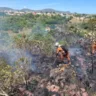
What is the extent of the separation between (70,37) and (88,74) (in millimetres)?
6144

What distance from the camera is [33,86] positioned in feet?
20.0

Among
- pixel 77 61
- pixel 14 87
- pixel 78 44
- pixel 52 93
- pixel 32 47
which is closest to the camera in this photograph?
pixel 52 93

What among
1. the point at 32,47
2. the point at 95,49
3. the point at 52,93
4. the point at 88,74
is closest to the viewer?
the point at 52,93

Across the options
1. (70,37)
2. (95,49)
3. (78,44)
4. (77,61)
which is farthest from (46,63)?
(70,37)

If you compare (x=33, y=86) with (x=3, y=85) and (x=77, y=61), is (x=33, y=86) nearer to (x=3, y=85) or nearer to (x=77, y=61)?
(x=3, y=85)

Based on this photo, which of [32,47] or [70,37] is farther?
[70,37]

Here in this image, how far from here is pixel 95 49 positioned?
8695mm

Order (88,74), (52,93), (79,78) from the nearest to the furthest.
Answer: (52,93), (79,78), (88,74)

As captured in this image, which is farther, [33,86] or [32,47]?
[32,47]

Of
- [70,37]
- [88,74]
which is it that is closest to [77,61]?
[88,74]

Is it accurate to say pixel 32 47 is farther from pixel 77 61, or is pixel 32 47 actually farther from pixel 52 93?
pixel 52 93

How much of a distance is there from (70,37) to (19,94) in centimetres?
Answer: 766

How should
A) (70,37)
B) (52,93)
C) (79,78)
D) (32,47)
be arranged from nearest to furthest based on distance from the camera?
(52,93), (79,78), (32,47), (70,37)

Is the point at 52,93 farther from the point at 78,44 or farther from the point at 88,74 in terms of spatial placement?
the point at 78,44
